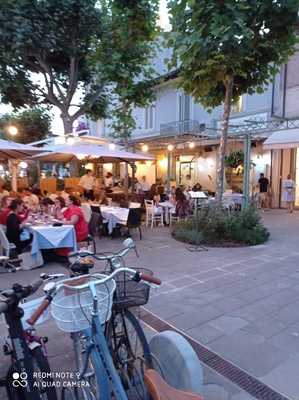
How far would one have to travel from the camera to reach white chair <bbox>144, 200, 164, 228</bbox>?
991 cm

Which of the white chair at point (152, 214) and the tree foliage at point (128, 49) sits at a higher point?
the tree foliage at point (128, 49)

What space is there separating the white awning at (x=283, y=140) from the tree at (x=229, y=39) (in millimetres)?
4478

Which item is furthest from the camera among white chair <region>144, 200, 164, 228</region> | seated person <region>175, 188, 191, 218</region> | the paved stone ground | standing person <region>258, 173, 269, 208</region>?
standing person <region>258, 173, 269, 208</region>

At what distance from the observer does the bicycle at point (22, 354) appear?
1.82 metres

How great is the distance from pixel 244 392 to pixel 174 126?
53.5ft

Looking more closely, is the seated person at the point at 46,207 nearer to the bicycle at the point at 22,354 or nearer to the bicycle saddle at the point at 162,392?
the bicycle at the point at 22,354

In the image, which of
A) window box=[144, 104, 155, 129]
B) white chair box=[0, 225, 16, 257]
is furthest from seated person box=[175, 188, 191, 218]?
window box=[144, 104, 155, 129]

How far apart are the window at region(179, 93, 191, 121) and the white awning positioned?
5.85 m

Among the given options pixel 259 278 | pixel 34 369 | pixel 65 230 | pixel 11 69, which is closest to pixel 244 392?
pixel 34 369

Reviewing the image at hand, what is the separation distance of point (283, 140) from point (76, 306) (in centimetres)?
1164

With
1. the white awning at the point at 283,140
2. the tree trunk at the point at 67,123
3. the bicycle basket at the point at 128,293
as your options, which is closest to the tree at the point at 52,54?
the tree trunk at the point at 67,123

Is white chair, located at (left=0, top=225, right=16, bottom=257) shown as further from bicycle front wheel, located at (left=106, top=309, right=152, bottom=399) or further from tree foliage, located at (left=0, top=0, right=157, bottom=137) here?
tree foliage, located at (left=0, top=0, right=157, bottom=137)

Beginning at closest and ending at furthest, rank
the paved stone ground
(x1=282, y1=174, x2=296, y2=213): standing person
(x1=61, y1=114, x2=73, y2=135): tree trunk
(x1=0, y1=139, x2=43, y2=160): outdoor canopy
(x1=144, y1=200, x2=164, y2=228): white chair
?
the paved stone ground < (x1=0, y1=139, x2=43, y2=160): outdoor canopy < (x1=144, y1=200, x2=164, y2=228): white chair < (x1=61, y1=114, x2=73, y2=135): tree trunk < (x1=282, y1=174, x2=296, y2=213): standing person

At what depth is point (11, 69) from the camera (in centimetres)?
1112
